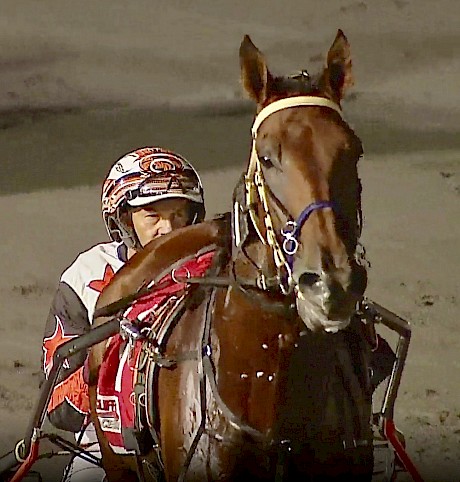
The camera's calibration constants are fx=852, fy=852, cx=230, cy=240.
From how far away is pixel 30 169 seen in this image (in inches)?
61.6

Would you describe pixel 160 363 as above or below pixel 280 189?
below

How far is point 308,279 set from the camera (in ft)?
2.00

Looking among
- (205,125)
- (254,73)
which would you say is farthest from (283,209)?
(205,125)

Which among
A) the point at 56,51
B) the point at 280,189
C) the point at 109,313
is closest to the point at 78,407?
the point at 109,313

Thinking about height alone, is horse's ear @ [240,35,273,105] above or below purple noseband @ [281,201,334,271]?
above

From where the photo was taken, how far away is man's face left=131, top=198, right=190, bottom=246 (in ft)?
3.80

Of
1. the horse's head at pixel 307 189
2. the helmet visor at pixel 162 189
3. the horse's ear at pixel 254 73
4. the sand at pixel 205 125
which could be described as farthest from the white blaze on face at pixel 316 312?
the sand at pixel 205 125

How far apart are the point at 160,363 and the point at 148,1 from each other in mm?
922

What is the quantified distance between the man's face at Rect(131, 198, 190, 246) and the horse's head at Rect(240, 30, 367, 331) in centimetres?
48

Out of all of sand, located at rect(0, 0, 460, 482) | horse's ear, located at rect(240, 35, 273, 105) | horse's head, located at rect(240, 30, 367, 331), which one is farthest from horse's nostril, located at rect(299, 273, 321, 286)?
sand, located at rect(0, 0, 460, 482)

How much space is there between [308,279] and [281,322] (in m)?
0.09

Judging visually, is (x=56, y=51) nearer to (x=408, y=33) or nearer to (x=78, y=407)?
(x=408, y=33)

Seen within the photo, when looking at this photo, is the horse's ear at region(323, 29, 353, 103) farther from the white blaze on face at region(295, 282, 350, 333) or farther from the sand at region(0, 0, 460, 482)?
the sand at region(0, 0, 460, 482)

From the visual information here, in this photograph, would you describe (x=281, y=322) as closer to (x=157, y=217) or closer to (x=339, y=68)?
(x=339, y=68)
